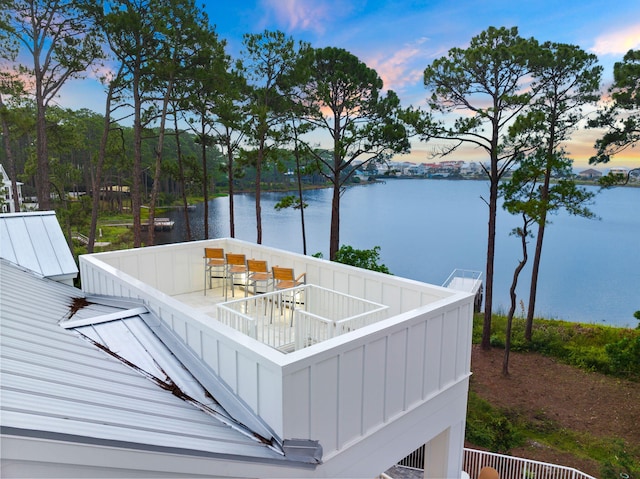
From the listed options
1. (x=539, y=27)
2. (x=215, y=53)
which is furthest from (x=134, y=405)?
(x=539, y=27)

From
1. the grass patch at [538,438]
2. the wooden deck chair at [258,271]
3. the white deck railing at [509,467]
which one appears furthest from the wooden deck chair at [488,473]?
the wooden deck chair at [258,271]

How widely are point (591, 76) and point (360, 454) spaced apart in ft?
46.3

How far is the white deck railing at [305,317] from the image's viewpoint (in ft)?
14.2

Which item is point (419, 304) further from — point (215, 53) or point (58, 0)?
point (58, 0)

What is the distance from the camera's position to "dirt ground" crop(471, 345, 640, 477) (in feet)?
34.0

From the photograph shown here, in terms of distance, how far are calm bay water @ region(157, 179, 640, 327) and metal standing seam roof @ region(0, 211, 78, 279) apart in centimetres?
1431

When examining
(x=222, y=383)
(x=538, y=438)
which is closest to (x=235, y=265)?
(x=222, y=383)

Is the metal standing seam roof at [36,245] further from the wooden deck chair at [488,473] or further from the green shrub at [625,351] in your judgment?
the green shrub at [625,351]

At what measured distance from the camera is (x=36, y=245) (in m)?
6.49

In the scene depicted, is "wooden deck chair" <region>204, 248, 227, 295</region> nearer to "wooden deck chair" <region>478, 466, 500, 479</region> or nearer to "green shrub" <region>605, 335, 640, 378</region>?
"wooden deck chair" <region>478, 466, 500, 479</region>

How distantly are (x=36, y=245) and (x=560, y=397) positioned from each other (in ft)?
42.0

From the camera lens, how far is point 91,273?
19.8 feet

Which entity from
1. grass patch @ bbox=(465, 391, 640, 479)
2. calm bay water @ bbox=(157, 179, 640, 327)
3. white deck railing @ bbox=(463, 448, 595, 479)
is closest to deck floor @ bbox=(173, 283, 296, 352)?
white deck railing @ bbox=(463, 448, 595, 479)

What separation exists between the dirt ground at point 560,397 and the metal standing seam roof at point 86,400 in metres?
8.97
